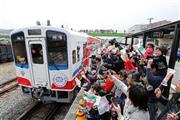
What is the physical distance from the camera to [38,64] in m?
5.27

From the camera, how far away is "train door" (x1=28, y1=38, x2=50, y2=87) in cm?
518

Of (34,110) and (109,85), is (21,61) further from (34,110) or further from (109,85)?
(109,85)

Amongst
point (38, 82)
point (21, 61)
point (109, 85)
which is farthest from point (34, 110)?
point (109, 85)

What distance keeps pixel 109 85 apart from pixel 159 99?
1070 millimetres

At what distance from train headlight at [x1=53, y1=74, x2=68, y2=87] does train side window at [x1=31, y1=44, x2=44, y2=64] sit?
69 cm

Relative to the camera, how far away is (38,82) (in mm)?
5348

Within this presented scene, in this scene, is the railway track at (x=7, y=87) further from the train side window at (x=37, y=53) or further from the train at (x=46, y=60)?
the train side window at (x=37, y=53)

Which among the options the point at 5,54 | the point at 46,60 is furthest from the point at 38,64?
the point at 5,54

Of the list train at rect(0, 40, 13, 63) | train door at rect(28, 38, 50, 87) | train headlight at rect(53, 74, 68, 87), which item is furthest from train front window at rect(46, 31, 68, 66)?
train at rect(0, 40, 13, 63)

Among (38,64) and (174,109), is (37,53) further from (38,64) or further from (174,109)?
(174,109)

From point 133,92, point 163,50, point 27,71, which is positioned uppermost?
point 163,50

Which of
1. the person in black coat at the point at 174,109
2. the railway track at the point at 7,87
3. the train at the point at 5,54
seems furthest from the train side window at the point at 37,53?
the train at the point at 5,54

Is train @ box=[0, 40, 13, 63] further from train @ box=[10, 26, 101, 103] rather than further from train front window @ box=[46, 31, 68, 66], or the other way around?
train front window @ box=[46, 31, 68, 66]

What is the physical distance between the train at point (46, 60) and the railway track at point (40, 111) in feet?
1.94
